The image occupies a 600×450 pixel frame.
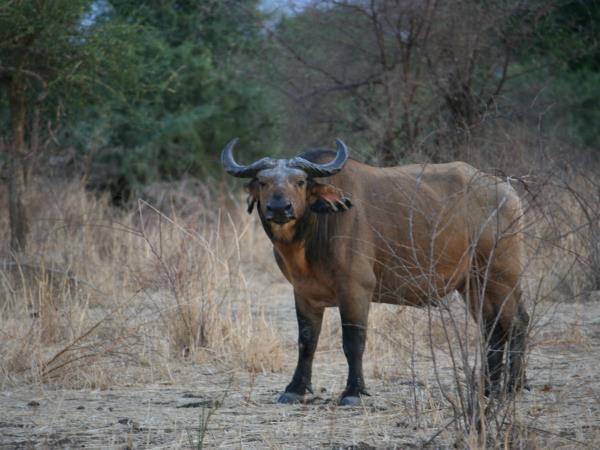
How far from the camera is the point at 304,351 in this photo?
24.2 feet

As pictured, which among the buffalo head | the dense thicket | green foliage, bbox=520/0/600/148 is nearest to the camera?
the buffalo head

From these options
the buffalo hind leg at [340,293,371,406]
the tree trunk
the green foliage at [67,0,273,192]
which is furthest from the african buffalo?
the green foliage at [67,0,273,192]

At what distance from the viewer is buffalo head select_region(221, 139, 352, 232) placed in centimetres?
681

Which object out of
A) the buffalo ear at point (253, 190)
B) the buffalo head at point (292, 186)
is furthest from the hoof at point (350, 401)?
the buffalo ear at point (253, 190)

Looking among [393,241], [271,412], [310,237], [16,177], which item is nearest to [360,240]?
[393,241]

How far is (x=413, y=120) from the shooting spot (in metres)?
14.6

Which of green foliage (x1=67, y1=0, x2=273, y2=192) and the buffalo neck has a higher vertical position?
green foliage (x1=67, y1=0, x2=273, y2=192)

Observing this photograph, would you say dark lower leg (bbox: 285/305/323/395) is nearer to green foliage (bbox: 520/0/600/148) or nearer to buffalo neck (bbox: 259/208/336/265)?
buffalo neck (bbox: 259/208/336/265)

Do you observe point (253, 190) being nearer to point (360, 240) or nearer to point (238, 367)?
point (360, 240)

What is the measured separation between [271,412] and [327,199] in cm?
164

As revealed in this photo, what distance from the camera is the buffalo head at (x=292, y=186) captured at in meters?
6.81

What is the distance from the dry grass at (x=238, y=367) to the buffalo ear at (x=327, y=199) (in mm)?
1017

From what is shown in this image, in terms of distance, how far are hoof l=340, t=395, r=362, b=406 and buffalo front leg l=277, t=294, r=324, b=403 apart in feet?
1.36

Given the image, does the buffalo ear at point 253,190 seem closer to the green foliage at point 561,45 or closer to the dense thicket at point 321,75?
the dense thicket at point 321,75
